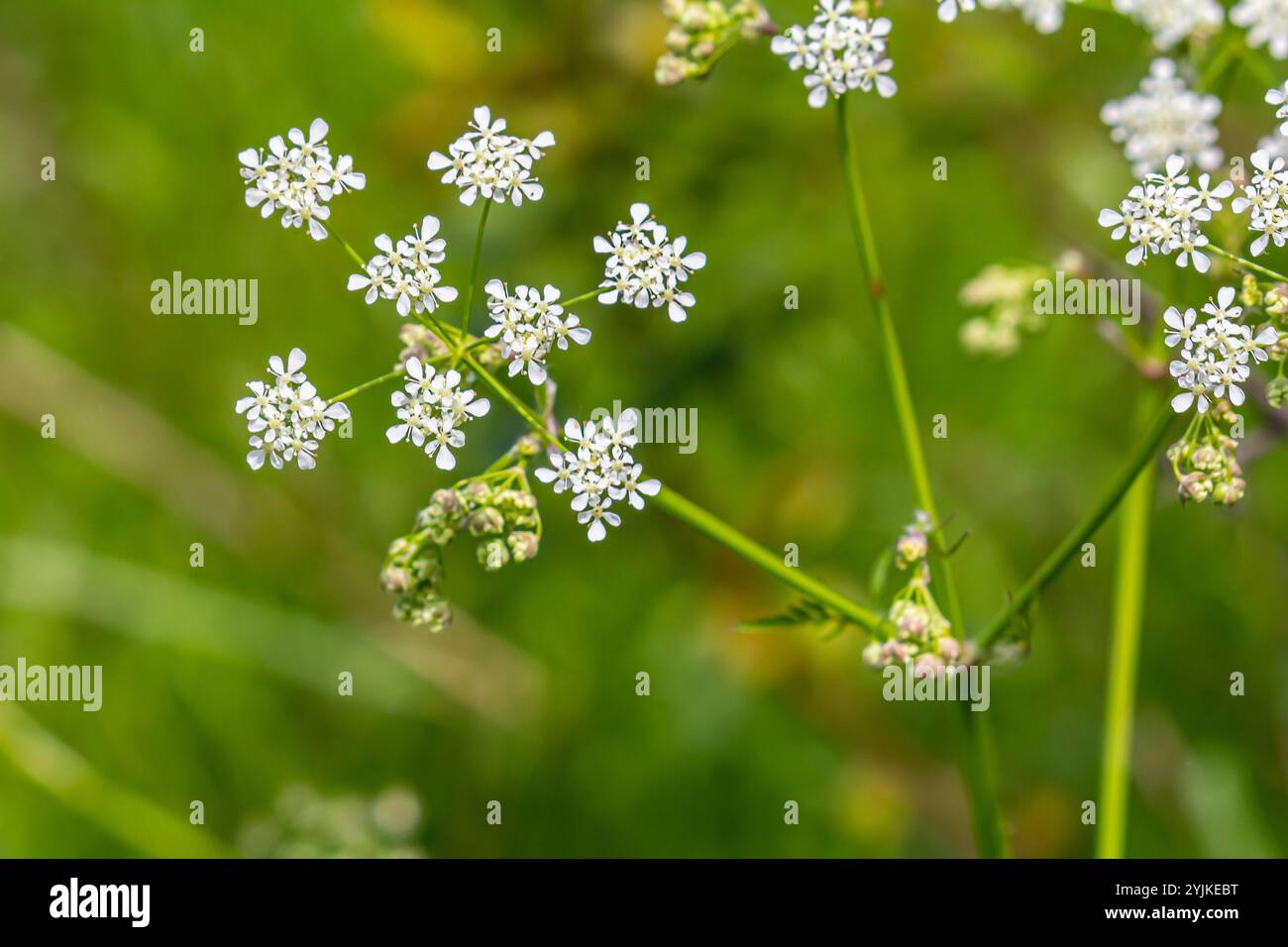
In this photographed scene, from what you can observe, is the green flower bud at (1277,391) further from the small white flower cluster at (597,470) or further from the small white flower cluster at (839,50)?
the small white flower cluster at (597,470)

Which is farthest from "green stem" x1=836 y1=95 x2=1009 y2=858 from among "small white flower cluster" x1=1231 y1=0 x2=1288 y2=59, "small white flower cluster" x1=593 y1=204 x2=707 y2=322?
"small white flower cluster" x1=1231 y1=0 x2=1288 y2=59

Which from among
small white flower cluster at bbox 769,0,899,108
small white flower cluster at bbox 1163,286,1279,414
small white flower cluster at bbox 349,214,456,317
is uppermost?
small white flower cluster at bbox 769,0,899,108

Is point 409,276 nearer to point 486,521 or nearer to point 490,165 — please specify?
point 490,165

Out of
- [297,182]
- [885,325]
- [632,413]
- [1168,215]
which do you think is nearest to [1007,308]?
[885,325]

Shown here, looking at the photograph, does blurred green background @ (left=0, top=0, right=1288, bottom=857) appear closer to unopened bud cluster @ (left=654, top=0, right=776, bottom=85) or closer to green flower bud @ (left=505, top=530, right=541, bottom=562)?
unopened bud cluster @ (left=654, top=0, right=776, bottom=85)

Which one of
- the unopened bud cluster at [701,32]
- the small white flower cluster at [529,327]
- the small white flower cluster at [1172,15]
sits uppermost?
the small white flower cluster at [1172,15]

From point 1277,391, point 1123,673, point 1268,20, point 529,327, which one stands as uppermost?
point 1268,20

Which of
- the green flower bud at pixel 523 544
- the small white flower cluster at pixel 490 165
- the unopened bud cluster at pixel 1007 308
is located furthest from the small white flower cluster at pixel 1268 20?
the green flower bud at pixel 523 544
